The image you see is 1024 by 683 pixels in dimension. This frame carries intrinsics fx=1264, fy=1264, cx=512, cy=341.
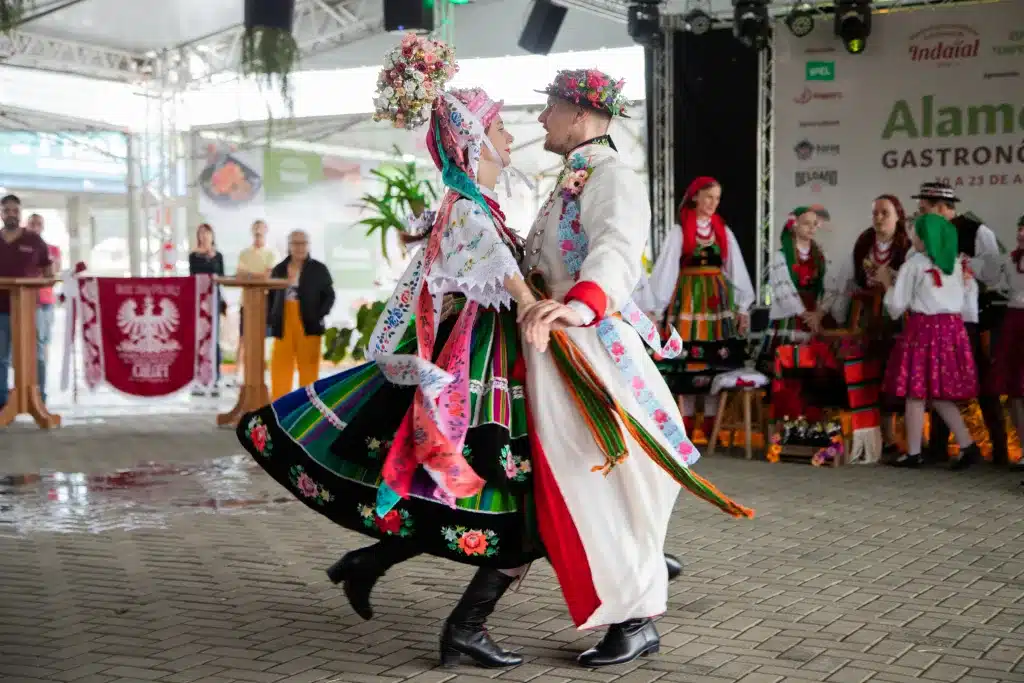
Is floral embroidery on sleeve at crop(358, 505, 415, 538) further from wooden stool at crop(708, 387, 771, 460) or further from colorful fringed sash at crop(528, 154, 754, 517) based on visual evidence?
wooden stool at crop(708, 387, 771, 460)

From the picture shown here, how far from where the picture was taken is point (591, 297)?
3037 millimetres

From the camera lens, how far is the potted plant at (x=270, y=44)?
246 inches

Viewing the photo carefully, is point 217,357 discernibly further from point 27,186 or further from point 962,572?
point 27,186

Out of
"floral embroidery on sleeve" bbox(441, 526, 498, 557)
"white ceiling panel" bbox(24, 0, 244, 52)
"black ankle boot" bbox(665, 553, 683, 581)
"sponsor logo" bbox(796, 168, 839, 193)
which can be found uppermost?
"white ceiling panel" bbox(24, 0, 244, 52)

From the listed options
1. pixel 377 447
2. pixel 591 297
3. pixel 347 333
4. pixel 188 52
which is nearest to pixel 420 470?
pixel 377 447

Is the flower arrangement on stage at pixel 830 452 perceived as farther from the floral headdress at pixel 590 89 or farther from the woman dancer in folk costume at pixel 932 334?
the floral headdress at pixel 590 89

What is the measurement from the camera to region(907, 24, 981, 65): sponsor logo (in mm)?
8828

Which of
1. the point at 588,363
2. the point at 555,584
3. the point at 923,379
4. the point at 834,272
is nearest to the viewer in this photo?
the point at 588,363

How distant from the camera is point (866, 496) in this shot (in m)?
6.53

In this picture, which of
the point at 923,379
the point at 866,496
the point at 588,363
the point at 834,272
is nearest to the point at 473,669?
the point at 588,363

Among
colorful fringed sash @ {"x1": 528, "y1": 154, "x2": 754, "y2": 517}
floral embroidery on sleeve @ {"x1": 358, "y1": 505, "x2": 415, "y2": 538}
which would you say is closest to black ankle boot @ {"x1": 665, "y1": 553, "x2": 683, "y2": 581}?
colorful fringed sash @ {"x1": 528, "y1": 154, "x2": 754, "y2": 517}

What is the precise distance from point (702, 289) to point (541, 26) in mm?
3016

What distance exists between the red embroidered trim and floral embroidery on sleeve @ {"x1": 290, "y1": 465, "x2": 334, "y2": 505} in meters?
0.86

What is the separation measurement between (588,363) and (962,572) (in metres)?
2.17
